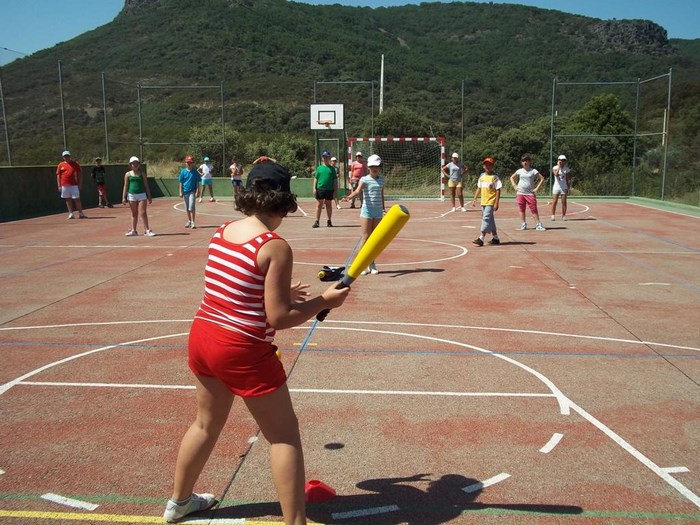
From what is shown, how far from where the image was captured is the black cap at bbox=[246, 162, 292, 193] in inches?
138

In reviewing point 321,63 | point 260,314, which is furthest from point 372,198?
point 321,63

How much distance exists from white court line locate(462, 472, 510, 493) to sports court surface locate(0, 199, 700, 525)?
0.01 metres

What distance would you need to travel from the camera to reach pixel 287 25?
90938 millimetres

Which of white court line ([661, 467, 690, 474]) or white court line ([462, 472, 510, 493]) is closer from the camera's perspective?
white court line ([462, 472, 510, 493])

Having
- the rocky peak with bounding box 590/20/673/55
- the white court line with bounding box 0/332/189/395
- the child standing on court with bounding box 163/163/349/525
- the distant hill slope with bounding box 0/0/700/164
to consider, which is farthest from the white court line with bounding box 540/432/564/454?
the rocky peak with bounding box 590/20/673/55

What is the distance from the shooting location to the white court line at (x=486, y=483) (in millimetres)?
4223

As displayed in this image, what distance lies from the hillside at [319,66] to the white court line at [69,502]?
26020 mm

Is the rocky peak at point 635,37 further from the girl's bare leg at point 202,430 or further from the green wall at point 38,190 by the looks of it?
the girl's bare leg at point 202,430

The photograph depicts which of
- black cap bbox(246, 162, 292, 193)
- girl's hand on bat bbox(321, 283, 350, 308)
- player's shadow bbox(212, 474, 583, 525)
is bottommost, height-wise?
player's shadow bbox(212, 474, 583, 525)

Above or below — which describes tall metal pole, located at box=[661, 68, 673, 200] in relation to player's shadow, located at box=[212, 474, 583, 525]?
above

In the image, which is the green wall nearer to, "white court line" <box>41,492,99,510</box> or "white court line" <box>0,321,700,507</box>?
"white court line" <box>0,321,700,507</box>

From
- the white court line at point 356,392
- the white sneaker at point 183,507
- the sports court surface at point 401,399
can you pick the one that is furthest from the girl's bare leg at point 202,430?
the white court line at point 356,392

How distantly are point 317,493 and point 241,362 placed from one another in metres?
1.10

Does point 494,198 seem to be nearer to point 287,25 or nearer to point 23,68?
point 23,68
